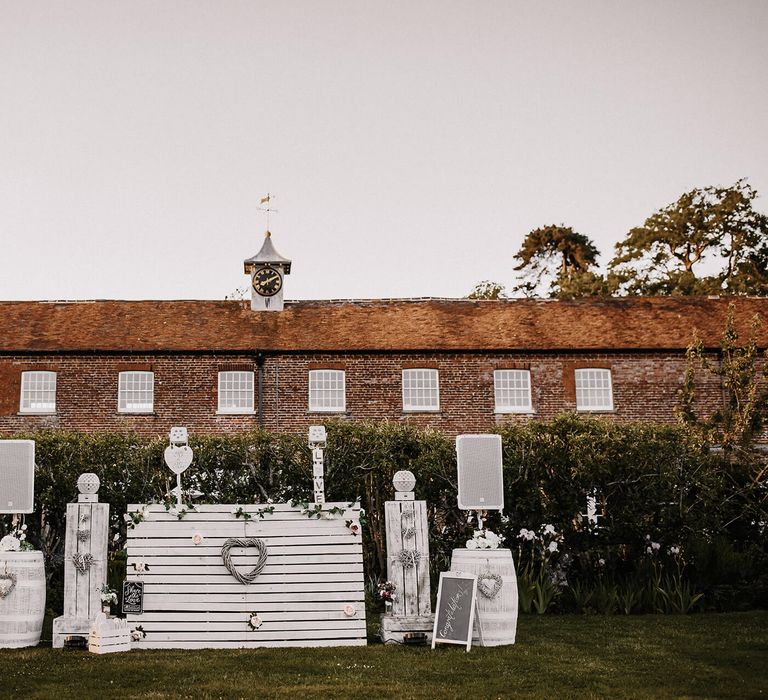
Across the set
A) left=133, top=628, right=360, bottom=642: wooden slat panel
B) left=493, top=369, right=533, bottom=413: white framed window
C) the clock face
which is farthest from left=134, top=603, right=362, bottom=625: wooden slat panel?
the clock face

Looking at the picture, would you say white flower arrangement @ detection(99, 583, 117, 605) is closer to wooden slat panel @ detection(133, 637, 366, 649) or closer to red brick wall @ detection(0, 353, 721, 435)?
wooden slat panel @ detection(133, 637, 366, 649)

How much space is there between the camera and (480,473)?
9.80 meters

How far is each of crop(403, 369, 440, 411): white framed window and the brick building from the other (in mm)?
33

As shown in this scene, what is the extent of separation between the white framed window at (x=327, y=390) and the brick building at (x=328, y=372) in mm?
32

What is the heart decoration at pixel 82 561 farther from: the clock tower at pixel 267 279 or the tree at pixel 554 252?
the tree at pixel 554 252

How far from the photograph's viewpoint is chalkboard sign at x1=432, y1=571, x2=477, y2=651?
9.11 m

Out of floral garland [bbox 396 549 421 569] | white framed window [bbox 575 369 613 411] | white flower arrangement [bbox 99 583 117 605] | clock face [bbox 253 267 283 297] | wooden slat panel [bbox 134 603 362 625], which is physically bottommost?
wooden slat panel [bbox 134 603 362 625]

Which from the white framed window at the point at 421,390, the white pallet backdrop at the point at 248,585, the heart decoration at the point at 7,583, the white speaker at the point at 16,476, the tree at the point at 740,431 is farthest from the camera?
the white framed window at the point at 421,390

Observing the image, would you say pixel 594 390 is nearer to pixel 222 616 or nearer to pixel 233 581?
pixel 233 581

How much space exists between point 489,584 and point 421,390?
57.2ft

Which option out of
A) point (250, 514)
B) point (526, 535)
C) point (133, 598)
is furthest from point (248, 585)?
point (526, 535)

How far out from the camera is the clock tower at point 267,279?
2872 cm

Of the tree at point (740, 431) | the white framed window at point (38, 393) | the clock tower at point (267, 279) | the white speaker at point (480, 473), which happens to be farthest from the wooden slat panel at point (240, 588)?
the clock tower at point (267, 279)

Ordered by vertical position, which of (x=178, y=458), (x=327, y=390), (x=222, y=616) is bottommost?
(x=222, y=616)
